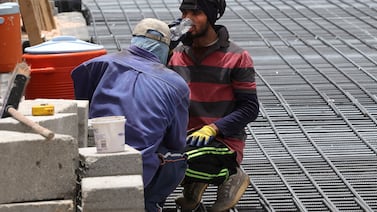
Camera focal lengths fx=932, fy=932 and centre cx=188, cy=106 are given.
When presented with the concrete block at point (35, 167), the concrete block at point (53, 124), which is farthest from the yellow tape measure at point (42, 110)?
the concrete block at point (35, 167)

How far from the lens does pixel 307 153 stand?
21.3ft

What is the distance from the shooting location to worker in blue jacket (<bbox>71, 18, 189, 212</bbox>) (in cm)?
422

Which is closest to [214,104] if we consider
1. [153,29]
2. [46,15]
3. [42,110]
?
[153,29]

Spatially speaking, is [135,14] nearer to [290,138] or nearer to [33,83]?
[290,138]

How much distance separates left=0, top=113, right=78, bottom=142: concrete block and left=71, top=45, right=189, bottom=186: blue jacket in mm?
325

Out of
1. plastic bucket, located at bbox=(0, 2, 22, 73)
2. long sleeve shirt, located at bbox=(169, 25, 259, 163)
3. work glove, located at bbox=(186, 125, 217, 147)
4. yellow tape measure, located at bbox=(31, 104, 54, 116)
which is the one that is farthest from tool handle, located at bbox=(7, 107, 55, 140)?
plastic bucket, located at bbox=(0, 2, 22, 73)

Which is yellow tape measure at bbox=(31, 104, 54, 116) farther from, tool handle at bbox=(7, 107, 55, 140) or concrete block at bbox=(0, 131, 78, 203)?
concrete block at bbox=(0, 131, 78, 203)

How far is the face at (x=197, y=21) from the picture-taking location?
505cm

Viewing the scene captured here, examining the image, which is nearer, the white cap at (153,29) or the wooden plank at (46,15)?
the white cap at (153,29)

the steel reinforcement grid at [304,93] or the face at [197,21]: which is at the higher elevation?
the face at [197,21]

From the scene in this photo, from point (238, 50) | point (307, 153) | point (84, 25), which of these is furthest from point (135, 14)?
point (238, 50)

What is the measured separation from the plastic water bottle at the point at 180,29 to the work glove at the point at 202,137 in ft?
1.69

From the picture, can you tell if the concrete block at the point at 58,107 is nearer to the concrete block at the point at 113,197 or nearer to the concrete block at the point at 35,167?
the concrete block at the point at 35,167

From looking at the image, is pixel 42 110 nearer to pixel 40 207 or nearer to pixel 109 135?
pixel 109 135
